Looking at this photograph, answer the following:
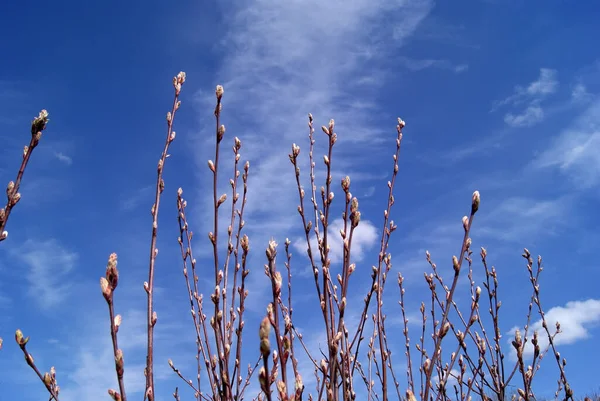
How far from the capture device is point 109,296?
1.37 metres

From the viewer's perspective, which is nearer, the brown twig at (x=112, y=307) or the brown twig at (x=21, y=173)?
the brown twig at (x=112, y=307)

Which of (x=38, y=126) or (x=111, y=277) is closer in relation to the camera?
(x=111, y=277)

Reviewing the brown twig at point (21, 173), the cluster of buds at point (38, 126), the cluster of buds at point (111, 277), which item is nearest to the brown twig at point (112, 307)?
the cluster of buds at point (111, 277)

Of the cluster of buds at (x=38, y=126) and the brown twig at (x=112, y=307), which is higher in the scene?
the cluster of buds at (x=38, y=126)

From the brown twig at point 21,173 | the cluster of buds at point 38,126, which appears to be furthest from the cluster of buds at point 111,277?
the cluster of buds at point 38,126

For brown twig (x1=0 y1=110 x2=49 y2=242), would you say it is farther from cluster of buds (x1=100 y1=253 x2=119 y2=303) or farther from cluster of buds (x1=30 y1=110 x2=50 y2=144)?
cluster of buds (x1=100 y1=253 x2=119 y2=303)

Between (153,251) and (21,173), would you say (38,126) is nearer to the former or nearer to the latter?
(21,173)

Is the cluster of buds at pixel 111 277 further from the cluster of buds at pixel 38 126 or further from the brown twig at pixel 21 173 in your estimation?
the cluster of buds at pixel 38 126

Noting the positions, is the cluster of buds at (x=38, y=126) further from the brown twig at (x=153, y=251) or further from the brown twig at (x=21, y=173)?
the brown twig at (x=153, y=251)

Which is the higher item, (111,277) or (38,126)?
(38,126)

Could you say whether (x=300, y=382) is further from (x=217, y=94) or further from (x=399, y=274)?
(x=399, y=274)

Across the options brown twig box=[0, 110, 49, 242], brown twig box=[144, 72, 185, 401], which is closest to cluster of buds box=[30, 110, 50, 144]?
brown twig box=[0, 110, 49, 242]

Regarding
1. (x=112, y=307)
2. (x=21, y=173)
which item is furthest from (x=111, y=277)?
(x=21, y=173)

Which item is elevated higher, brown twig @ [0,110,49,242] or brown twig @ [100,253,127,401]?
brown twig @ [0,110,49,242]
